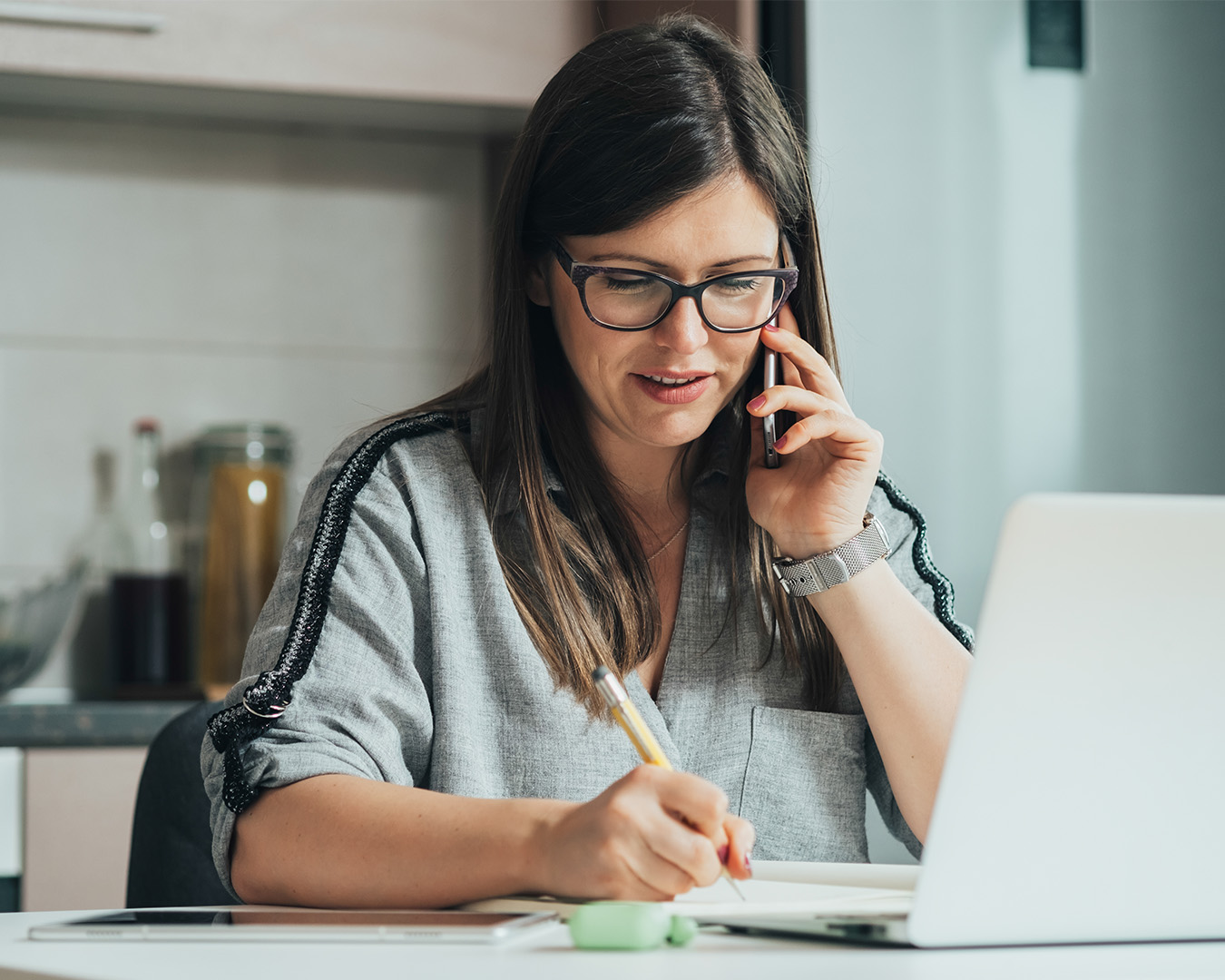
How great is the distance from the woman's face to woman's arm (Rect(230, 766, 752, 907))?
1.36 feet

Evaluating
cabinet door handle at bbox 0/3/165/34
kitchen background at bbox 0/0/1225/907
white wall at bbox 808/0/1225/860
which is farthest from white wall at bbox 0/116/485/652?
white wall at bbox 808/0/1225/860

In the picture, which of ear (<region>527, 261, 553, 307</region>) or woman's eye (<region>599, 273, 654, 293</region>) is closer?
woman's eye (<region>599, 273, 654, 293</region>)

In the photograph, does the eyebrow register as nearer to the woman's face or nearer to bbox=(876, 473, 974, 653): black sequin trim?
the woman's face

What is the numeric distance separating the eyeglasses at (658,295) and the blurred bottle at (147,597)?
4.23 ft

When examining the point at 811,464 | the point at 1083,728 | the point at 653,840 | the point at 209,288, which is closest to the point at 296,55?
the point at 209,288

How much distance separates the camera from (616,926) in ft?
1.94

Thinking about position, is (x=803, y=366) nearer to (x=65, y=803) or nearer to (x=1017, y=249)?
(x=1017, y=249)

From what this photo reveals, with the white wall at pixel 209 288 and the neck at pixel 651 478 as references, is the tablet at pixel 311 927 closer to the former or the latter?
the neck at pixel 651 478

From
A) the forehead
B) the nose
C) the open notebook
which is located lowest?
the open notebook

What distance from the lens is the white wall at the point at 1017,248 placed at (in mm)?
1852

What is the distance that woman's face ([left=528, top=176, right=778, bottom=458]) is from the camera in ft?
3.53

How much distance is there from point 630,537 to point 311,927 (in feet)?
2.05

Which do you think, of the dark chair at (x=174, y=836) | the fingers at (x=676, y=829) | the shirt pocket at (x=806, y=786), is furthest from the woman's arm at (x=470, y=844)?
the shirt pocket at (x=806, y=786)

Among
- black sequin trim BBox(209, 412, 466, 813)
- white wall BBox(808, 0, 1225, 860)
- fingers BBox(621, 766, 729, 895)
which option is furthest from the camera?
white wall BBox(808, 0, 1225, 860)
